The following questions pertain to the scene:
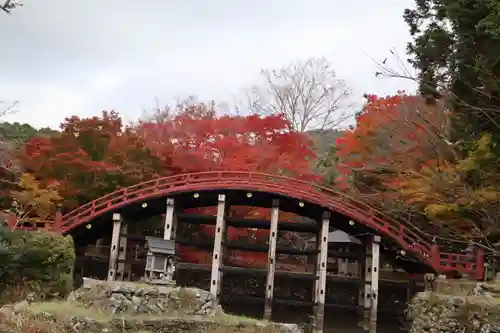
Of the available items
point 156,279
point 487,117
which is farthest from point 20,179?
point 487,117

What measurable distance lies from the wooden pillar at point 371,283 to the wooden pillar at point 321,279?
189 centimetres

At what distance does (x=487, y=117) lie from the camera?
1558cm

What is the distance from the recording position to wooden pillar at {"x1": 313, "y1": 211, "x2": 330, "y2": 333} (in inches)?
829

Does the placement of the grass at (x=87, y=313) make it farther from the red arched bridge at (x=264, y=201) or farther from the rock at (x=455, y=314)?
the red arched bridge at (x=264, y=201)

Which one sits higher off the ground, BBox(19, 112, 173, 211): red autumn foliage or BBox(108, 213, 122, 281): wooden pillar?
BBox(19, 112, 173, 211): red autumn foliage

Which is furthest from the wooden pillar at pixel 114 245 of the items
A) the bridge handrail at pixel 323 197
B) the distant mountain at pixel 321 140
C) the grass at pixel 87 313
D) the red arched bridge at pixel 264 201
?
the distant mountain at pixel 321 140

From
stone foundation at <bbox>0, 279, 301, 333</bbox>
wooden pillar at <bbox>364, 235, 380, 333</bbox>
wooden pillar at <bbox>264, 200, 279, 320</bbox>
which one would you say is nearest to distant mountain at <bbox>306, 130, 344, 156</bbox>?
wooden pillar at <bbox>264, 200, 279, 320</bbox>

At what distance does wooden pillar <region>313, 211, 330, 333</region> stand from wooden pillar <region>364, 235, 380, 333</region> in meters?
1.89

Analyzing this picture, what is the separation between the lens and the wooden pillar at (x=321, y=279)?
21047mm

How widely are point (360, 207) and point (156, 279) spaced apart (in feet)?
36.3

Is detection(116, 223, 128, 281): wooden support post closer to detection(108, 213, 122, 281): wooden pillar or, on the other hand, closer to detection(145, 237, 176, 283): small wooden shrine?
detection(108, 213, 122, 281): wooden pillar

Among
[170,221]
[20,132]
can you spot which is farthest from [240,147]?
[20,132]

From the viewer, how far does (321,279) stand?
70.7 feet

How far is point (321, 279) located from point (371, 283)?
2055 millimetres
